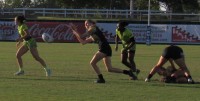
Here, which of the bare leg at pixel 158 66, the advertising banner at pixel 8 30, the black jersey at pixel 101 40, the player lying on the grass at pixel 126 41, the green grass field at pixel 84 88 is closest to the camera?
the green grass field at pixel 84 88

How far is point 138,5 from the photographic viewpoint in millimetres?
86375

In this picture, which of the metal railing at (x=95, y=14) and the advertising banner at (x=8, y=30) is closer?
the advertising banner at (x=8, y=30)

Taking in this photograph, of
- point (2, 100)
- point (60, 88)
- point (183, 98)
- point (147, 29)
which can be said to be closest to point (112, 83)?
point (60, 88)

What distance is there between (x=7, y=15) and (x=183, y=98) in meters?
51.5

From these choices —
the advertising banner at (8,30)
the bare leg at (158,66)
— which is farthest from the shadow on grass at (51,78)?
the advertising banner at (8,30)

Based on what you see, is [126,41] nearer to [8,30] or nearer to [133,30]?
[133,30]

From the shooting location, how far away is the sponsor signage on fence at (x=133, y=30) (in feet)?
153

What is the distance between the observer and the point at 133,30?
155ft

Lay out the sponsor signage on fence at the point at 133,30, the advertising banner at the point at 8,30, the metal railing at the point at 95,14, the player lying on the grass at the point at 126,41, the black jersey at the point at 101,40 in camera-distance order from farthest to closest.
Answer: the metal railing at the point at 95,14
the advertising banner at the point at 8,30
the sponsor signage on fence at the point at 133,30
the player lying on the grass at the point at 126,41
the black jersey at the point at 101,40

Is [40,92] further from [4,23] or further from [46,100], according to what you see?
A: [4,23]

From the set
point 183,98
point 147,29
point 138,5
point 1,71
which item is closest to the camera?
point 183,98

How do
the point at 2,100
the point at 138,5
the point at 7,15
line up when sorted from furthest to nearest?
the point at 138,5, the point at 7,15, the point at 2,100

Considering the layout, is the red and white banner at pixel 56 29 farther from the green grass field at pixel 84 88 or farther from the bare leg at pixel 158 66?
the bare leg at pixel 158 66

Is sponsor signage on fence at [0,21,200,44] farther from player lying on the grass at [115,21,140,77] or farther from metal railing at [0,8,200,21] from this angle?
player lying on the grass at [115,21,140,77]
